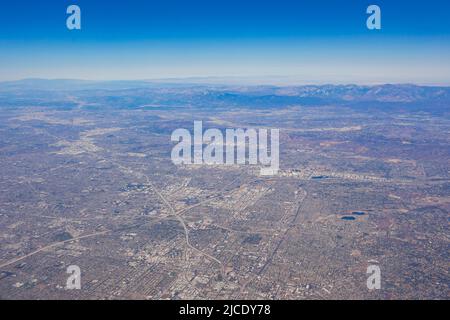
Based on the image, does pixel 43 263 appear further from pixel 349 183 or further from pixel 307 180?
pixel 349 183

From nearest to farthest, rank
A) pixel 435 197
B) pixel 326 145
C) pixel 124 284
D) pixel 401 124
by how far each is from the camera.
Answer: pixel 124 284 → pixel 435 197 → pixel 326 145 → pixel 401 124

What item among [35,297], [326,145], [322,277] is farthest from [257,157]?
[35,297]

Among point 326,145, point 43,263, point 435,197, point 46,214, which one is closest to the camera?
point 43,263

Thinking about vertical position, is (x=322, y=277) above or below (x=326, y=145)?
below

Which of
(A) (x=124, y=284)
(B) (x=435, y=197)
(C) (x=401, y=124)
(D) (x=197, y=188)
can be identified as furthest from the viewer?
(C) (x=401, y=124)

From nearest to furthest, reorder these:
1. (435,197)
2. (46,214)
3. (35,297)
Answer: (35,297) < (46,214) < (435,197)

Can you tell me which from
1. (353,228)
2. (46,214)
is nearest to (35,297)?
(46,214)

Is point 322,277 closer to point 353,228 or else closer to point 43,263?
point 353,228

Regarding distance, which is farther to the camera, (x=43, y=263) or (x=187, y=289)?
(x=43, y=263)
